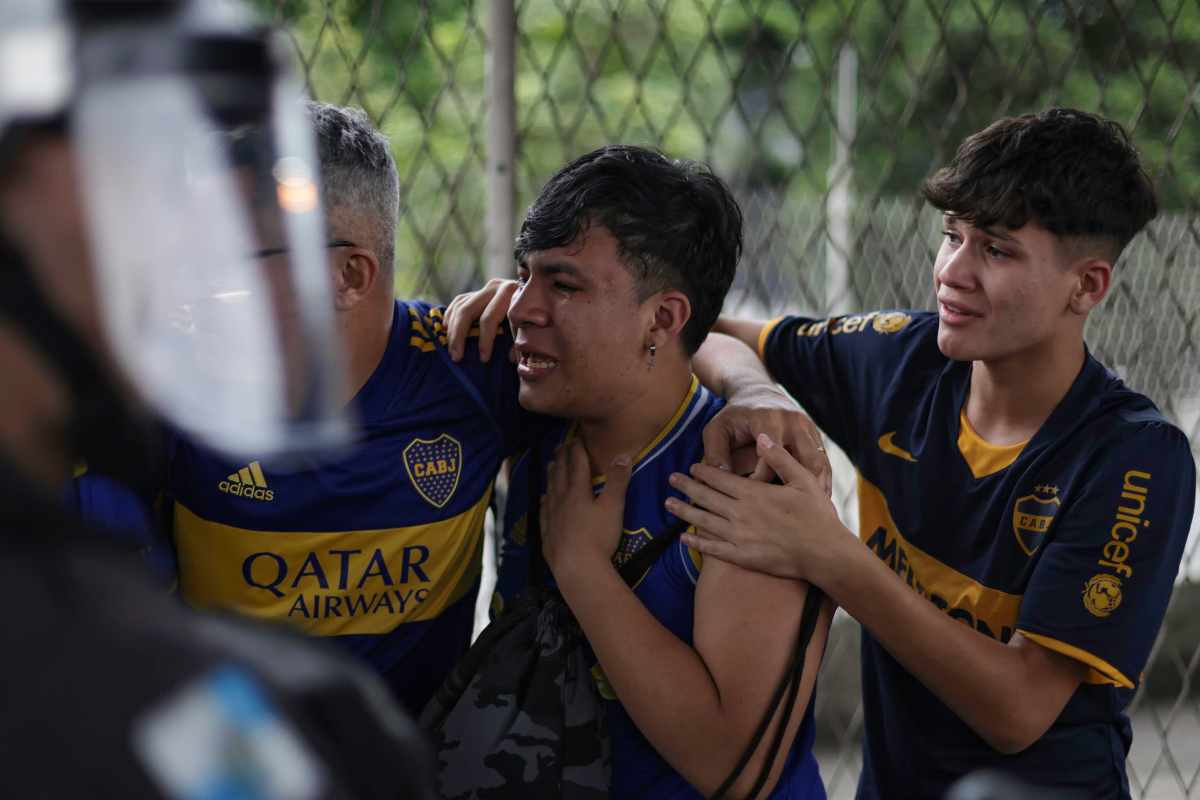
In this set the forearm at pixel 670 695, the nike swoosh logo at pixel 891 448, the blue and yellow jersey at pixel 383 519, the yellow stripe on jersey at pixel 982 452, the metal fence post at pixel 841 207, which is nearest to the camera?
the forearm at pixel 670 695

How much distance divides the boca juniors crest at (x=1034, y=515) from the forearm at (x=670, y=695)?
1.74ft

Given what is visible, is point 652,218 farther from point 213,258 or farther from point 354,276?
point 213,258

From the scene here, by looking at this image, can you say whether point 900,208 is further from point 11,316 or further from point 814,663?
point 11,316

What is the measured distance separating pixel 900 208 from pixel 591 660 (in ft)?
9.87

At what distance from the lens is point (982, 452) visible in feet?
5.84

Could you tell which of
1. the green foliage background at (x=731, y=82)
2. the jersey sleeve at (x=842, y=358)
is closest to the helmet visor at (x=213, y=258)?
the jersey sleeve at (x=842, y=358)

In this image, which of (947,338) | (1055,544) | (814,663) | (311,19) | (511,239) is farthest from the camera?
(311,19)

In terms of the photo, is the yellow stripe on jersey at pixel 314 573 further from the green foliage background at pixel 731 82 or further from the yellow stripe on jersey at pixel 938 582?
the green foliage background at pixel 731 82

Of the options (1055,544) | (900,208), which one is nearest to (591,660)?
(1055,544)

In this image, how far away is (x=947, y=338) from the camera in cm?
175

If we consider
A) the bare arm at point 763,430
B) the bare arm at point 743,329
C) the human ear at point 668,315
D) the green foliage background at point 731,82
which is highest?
the green foliage background at point 731,82

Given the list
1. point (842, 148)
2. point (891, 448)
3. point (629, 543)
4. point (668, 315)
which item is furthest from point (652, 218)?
point (842, 148)

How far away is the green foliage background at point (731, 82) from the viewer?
2791 mm

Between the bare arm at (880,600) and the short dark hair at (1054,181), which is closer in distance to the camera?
the bare arm at (880,600)
